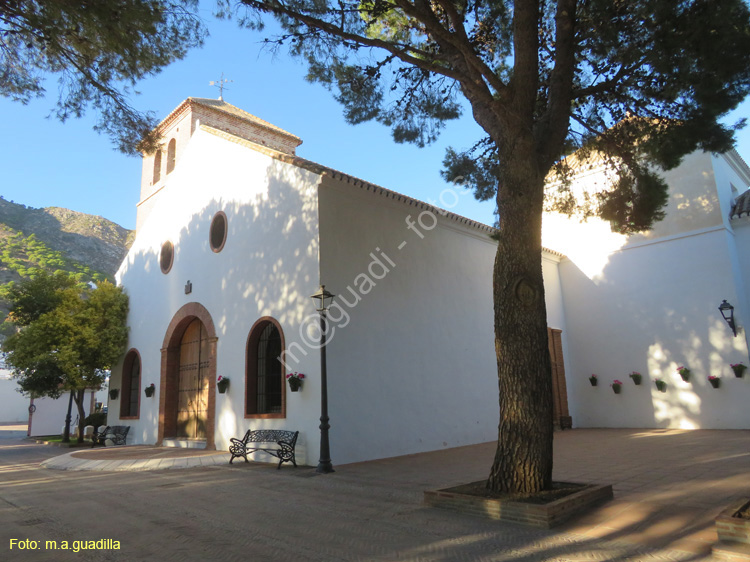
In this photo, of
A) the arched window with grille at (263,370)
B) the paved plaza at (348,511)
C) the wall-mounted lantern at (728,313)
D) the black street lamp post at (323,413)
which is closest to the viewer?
the paved plaza at (348,511)

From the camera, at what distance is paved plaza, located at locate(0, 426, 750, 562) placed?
4.52 meters

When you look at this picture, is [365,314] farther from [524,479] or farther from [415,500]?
[524,479]

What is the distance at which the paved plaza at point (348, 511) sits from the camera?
4520 mm

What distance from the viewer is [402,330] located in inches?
447

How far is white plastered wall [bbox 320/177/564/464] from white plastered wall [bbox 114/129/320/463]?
24.5 inches

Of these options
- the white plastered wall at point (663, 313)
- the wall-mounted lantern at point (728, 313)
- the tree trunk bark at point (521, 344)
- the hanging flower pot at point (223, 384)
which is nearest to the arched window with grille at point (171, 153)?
the hanging flower pot at point (223, 384)

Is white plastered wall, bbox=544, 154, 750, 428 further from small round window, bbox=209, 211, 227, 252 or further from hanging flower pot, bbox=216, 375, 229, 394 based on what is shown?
small round window, bbox=209, 211, 227, 252

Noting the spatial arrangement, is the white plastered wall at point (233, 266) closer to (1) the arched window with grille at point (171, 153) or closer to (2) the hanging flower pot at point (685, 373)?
(1) the arched window with grille at point (171, 153)

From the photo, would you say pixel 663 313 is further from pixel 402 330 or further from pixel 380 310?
pixel 380 310

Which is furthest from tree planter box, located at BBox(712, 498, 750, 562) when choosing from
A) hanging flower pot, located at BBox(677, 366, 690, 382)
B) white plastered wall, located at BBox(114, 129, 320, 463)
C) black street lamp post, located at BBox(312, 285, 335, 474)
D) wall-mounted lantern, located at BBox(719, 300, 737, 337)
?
hanging flower pot, located at BBox(677, 366, 690, 382)

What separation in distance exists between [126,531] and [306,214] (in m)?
6.56

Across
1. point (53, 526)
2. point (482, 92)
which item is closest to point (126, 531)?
point (53, 526)

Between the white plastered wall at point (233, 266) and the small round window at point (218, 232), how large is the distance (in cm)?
18

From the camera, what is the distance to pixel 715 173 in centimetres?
1370
